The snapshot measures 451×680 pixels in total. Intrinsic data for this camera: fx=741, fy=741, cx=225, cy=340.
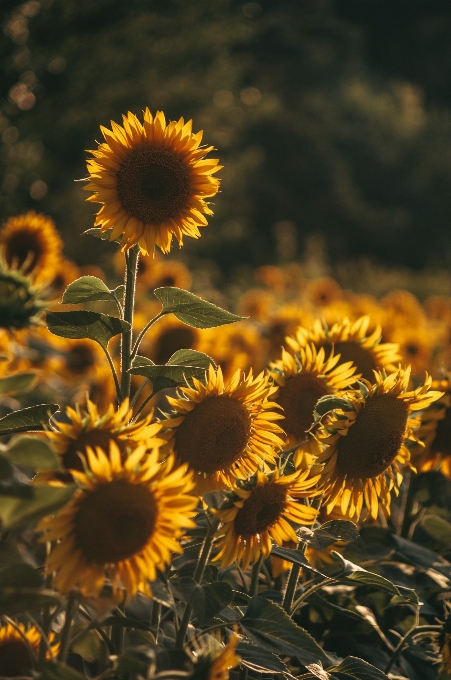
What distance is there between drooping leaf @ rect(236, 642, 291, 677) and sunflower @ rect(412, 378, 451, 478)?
0.70 metres

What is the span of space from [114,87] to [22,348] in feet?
24.3

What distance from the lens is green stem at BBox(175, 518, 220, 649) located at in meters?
0.91

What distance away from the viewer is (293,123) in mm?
16906

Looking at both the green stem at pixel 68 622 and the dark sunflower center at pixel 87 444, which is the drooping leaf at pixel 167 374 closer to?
the dark sunflower center at pixel 87 444

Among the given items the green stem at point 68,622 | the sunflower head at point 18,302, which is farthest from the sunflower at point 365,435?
the sunflower head at point 18,302

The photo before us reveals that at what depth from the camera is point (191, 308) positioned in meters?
1.16

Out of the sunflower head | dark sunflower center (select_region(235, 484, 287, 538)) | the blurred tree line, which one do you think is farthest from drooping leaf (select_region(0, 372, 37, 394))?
the blurred tree line

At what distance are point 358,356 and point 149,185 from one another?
1.92ft

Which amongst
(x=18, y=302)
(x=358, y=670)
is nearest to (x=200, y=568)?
(x=358, y=670)

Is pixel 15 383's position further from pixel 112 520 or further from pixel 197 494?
pixel 197 494

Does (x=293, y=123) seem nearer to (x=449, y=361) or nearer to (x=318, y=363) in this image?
(x=449, y=361)

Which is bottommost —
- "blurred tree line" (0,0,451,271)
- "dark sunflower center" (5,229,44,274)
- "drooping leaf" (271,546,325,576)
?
"drooping leaf" (271,546,325,576)

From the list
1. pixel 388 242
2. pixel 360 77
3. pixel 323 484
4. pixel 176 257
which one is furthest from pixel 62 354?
pixel 360 77

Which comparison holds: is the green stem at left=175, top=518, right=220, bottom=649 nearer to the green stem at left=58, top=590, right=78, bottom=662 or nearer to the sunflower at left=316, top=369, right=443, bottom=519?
the green stem at left=58, top=590, right=78, bottom=662
